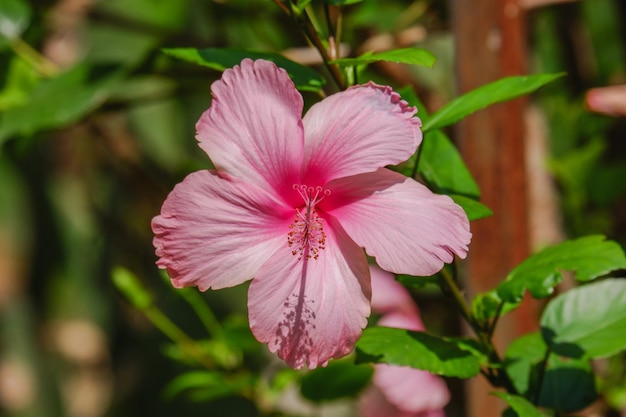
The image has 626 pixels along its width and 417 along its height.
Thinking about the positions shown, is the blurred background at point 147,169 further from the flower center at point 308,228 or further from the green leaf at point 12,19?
the flower center at point 308,228

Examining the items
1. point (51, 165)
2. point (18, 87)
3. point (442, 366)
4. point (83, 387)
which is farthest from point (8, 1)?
point (83, 387)

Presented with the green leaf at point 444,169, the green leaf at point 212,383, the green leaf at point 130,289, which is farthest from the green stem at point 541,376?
the green leaf at point 130,289

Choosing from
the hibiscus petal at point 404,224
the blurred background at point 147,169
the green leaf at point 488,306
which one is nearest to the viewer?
the hibiscus petal at point 404,224

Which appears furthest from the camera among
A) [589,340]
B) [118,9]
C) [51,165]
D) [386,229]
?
[51,165]

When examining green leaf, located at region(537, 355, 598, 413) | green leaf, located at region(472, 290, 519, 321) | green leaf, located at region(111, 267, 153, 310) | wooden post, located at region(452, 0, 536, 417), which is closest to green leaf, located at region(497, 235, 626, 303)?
green leaf, located at region(472, 290, 519, 321)

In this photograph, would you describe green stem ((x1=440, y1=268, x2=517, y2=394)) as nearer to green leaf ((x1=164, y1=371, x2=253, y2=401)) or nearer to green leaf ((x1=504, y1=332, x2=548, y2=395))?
green leaf ((x1=504, y1=332, x2=548, y2=395))

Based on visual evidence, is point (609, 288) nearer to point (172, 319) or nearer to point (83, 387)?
point (172, 319)
